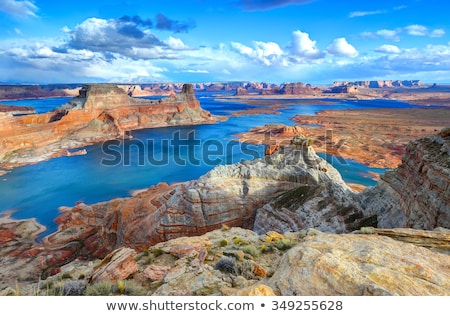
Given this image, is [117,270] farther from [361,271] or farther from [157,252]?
[361,271]

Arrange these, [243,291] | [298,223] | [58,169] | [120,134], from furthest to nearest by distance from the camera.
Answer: [120,134] < [58,169] < [298,223] < [243,291]

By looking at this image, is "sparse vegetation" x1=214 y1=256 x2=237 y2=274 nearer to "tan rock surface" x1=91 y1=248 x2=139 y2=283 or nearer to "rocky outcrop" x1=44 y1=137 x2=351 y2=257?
"tan rock surface" x1=91 y1=248 x2=139 y2=283

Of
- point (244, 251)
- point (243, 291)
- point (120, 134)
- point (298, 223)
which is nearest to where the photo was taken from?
point (243, 291)

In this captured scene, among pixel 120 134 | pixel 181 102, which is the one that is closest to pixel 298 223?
pixel 120 134

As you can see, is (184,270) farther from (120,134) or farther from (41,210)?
(120,134)

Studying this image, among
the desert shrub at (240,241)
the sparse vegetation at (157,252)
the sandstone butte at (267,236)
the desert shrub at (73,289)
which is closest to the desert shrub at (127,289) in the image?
the sandstone butte at (267,236)
